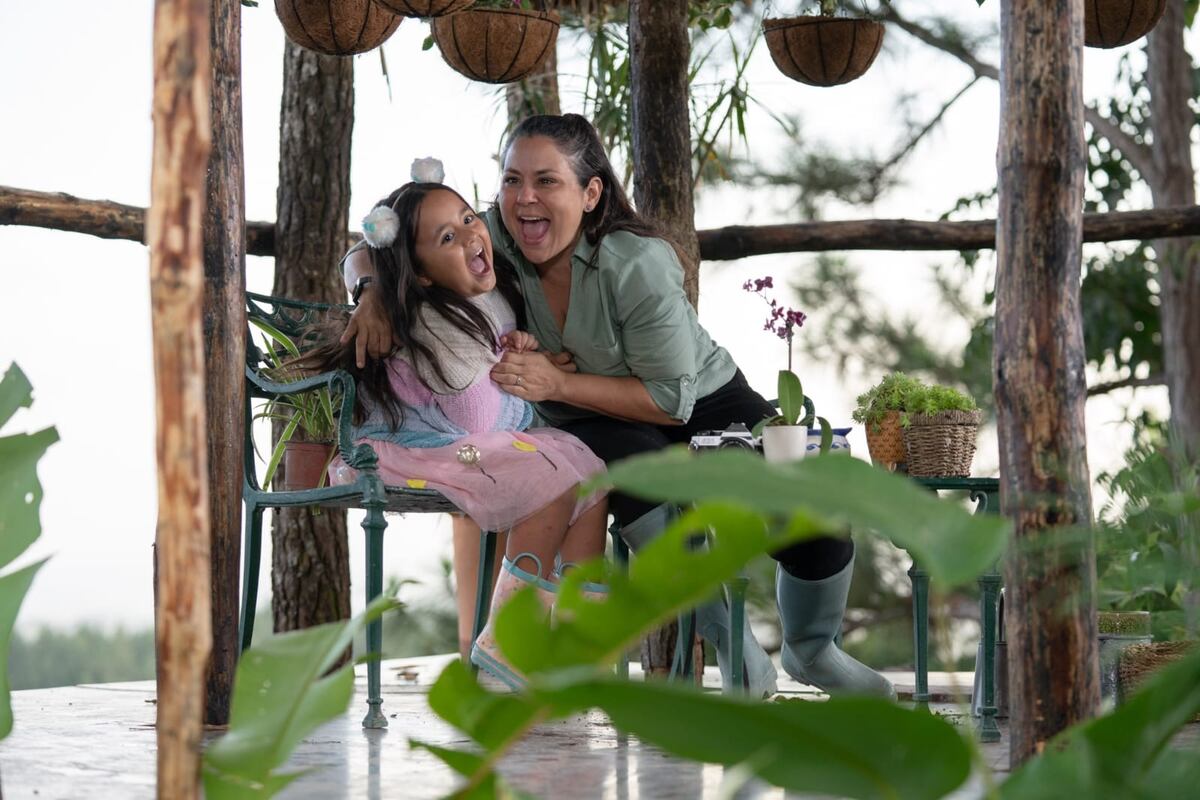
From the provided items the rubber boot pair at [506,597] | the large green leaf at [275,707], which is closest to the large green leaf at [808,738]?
the large green leaf at [275,707]

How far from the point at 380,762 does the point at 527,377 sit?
0.83 metres

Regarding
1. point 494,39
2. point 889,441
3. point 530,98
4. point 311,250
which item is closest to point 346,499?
point 889,441

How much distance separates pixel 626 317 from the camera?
2811 millimetres

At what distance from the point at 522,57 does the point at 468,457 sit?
1.43m

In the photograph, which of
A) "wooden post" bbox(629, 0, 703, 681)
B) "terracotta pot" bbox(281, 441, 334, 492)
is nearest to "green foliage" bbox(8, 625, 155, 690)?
"wooden post" bbox(629, 0, 703, 681)

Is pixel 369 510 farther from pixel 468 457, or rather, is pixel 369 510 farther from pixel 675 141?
pixel 675 141

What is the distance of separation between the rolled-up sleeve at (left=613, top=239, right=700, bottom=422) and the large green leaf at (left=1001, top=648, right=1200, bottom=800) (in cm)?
190

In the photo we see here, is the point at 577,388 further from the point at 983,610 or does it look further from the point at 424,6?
the point at 424,6

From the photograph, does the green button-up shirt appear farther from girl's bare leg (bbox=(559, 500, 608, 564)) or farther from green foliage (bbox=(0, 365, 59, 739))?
green foliage (bbox=(0, 365, 59, 739))

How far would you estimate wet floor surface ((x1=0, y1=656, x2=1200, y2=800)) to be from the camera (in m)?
1.89

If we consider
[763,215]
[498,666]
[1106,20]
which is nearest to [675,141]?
[1106,20]

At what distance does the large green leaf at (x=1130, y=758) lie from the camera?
836mm

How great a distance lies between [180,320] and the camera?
963 mm

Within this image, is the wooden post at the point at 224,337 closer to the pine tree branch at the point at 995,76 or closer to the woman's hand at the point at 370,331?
the woman's hand at the point at 370,331
